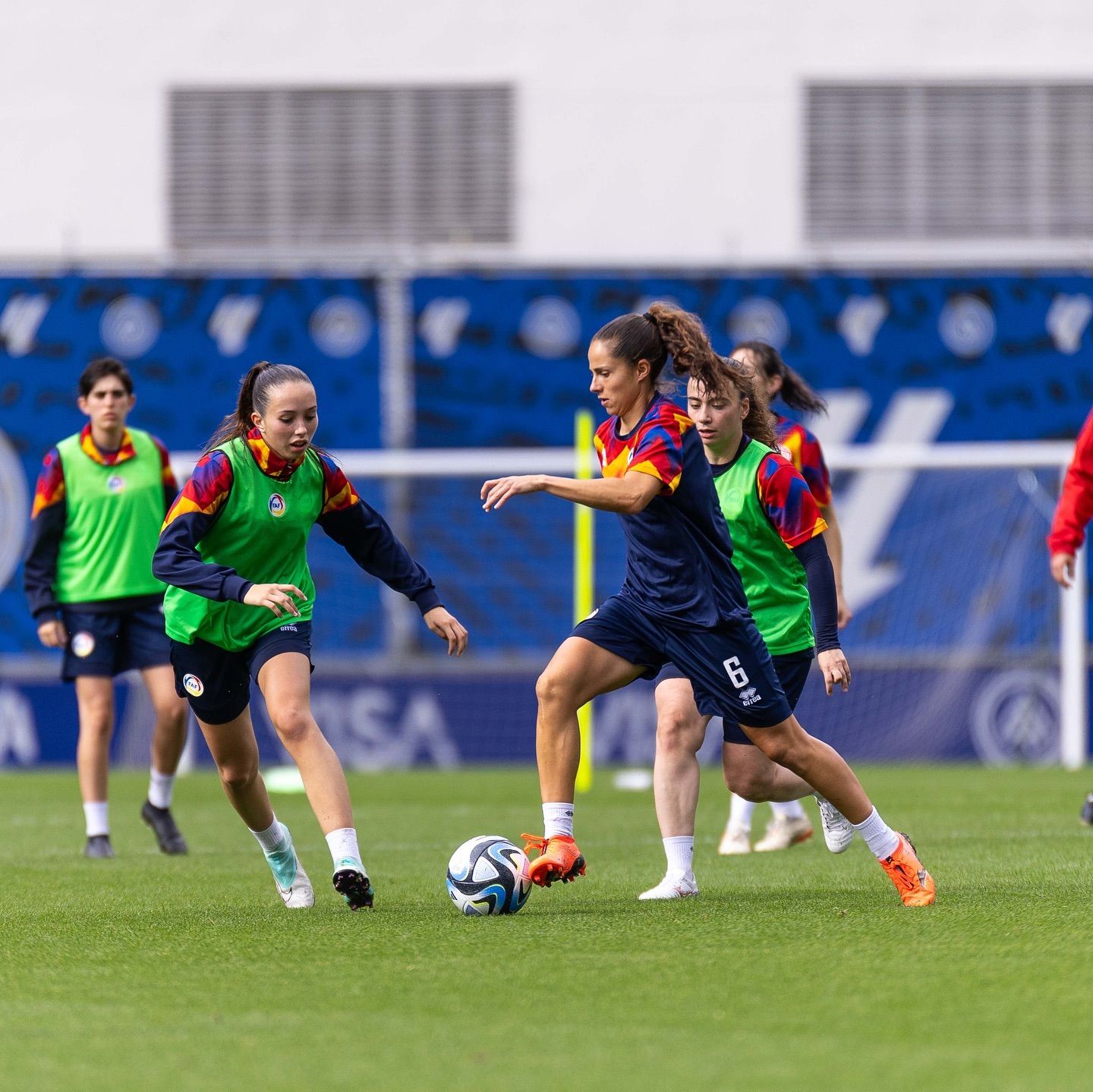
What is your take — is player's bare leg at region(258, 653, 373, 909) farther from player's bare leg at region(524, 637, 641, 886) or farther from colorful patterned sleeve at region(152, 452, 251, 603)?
player's bare leg at region(524, 637, 641, 886)

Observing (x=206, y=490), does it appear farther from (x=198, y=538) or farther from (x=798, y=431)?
(x=798, y=431)

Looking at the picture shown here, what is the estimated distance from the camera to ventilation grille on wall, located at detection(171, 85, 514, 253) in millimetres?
16547

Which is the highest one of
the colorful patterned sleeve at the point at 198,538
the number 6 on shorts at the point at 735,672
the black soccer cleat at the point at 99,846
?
the colorful patterned sleeve at the point at 198,538

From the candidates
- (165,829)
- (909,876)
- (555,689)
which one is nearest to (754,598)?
(555,689)

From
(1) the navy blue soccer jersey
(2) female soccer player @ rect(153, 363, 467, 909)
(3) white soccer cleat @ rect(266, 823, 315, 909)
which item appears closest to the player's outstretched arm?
(1) the navy blue soccer jersey

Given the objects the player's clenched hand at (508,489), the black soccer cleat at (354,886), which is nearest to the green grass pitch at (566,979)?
the black soccer cleat at (354,886)

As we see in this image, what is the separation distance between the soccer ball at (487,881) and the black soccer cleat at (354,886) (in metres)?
0.26

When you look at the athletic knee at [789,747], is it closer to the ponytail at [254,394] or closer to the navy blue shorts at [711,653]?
the navy blue shorts at [711,653]

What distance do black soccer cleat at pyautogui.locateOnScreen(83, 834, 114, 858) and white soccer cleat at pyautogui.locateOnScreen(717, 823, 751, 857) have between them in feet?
8.69

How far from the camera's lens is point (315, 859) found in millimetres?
7867

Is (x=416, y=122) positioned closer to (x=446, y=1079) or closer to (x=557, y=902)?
(x=557, y=902)

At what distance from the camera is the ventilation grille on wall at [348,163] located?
1655 centimetres

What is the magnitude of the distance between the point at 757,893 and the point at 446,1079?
2.90 m

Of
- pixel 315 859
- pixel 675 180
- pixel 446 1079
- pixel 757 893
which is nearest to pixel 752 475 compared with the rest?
pixel 757 893
